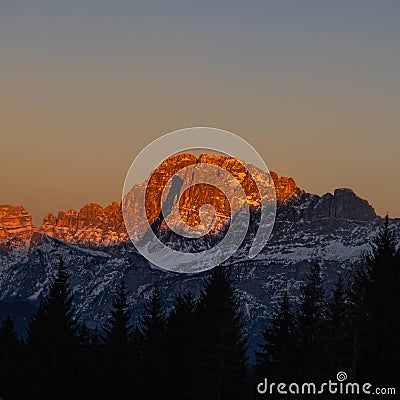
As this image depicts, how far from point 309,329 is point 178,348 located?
987 centimetres

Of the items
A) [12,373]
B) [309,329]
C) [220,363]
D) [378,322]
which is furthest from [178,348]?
[378,322]

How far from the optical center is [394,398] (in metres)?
57.6

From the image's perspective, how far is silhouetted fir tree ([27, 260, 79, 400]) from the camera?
259 ft

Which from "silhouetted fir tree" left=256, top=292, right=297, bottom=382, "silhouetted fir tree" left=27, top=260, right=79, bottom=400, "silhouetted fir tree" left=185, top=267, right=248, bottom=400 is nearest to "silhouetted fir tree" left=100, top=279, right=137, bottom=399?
"silhouetted fir tree" left=27, top=260, right=79, bottom=400

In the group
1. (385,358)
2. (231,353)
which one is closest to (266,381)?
(231,353)

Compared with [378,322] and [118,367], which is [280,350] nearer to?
[118,367]

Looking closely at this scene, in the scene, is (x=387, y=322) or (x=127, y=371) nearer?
(x=387, y=322)

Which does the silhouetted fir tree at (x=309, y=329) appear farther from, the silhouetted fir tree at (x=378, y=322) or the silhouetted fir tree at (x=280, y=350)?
the silhouetted fir tree at (x=378, y=322)

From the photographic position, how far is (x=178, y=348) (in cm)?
8138

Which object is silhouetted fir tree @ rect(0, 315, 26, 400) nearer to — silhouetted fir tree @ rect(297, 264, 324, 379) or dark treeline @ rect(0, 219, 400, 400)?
dark treeline @ rect(0, 219, 400, 400)

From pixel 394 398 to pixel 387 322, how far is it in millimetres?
5581

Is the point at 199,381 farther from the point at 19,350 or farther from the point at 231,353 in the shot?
the point at 19,350

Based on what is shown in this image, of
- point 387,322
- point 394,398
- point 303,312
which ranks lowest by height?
point 394,398

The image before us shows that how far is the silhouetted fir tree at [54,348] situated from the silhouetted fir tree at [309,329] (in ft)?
55.6
